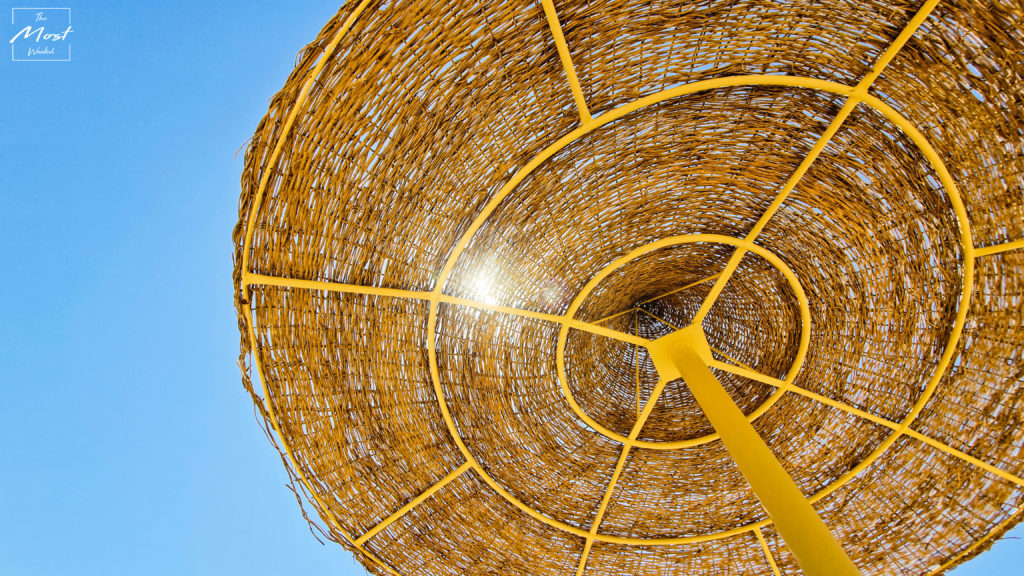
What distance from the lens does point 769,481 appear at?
7.91 feet

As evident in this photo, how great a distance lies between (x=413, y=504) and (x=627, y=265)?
283 cm

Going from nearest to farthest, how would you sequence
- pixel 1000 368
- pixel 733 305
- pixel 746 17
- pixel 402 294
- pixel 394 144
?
pixel 746 17, pixel 394 144, pixel 402 294, pixel 1000 368, pixel 733 305

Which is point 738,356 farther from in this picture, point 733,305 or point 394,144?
point 394,144

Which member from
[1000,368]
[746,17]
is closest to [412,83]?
[746,17]

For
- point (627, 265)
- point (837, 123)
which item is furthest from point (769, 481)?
point (627, 265)

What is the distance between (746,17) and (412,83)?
183 centimetres

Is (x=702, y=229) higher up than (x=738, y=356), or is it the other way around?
(x=702, y=229)

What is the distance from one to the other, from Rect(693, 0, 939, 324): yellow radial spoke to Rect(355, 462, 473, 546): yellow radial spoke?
86.1 inches

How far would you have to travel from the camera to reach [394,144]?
2865 millimetres

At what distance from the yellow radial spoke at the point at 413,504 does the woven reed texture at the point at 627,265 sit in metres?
0.02

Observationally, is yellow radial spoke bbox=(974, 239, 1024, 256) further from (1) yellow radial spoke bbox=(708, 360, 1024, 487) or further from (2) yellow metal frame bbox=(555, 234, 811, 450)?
(1) yellow radial spoke bbox=(708, 360, 1024, 487)

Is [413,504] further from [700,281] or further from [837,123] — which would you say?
[837,123]

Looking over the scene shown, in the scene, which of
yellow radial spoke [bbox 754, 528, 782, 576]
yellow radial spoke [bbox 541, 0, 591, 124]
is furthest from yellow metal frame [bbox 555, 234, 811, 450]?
yellow radial spoke [bbox 541, 0, 591, 124]

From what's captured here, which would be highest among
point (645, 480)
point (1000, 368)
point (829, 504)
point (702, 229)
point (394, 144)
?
point (394, 144)
